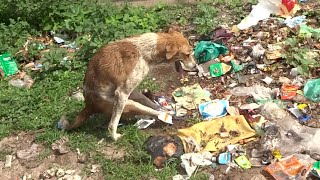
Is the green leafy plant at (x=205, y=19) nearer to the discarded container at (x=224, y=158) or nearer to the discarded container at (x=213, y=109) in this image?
the discarded container at (x=213, y=109)

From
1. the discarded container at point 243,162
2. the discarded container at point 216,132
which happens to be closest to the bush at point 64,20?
the discarded container at point 216,132

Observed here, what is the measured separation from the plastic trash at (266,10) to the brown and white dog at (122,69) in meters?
2.38

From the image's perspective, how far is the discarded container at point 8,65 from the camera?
24.8ft

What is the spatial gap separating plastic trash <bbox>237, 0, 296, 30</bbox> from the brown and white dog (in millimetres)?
2381

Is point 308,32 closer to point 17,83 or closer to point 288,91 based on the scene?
point 288,91

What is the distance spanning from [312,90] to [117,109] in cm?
245

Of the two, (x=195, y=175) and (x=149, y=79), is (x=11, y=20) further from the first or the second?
(x=195, y=175)

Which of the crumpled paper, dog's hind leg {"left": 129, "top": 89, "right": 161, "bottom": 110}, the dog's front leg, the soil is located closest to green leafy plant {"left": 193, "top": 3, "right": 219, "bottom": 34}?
the crumpled paper

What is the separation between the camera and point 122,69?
5621mm

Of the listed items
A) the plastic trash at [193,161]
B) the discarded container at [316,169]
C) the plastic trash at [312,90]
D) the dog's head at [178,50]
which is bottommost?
the plastic trash at [193,161]

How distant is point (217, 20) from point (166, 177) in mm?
3922

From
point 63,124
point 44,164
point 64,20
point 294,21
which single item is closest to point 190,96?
point 63,124

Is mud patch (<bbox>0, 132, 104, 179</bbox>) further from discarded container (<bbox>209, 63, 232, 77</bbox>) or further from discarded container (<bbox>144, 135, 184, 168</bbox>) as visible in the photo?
discarded container (<bbox>209, 63, 232, 77</bbox>)

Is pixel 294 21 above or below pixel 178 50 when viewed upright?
below
